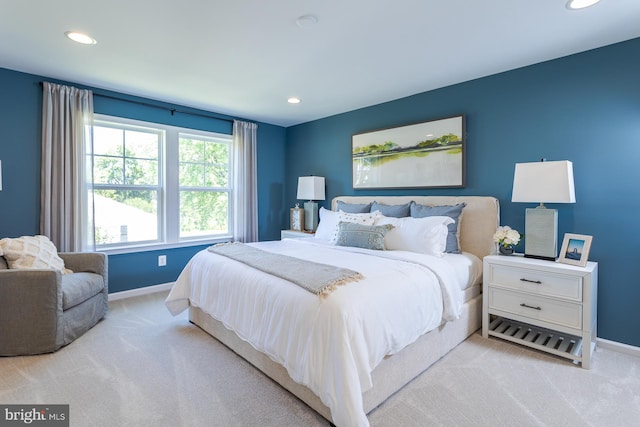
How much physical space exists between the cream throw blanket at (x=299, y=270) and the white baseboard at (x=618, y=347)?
223 centimetres

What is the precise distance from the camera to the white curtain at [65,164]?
123 inches

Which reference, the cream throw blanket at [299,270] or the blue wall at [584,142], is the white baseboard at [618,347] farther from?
the cream throw blanket at [299,270]

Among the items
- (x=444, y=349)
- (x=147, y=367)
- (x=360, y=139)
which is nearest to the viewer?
(x=147, y=367)

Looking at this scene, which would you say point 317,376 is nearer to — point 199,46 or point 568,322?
point 568,322

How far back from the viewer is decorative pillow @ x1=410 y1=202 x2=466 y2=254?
2930mm

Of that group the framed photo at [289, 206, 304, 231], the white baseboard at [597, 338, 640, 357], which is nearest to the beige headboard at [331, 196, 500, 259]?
the white baseboard at [597, 338, 640, 357]

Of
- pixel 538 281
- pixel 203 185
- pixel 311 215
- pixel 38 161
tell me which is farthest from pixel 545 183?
pixel 38 161

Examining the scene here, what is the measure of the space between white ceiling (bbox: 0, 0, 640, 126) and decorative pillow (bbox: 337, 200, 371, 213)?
1.34 meters

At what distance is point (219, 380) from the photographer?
2.04 m

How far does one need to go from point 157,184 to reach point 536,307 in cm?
426

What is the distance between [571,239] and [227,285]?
2695mm

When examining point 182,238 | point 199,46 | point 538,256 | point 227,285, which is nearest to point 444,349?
point 538,256

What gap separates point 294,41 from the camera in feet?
7.77

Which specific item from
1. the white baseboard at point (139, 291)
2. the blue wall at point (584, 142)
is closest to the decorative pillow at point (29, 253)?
the white baseboard at point (139, 291)
